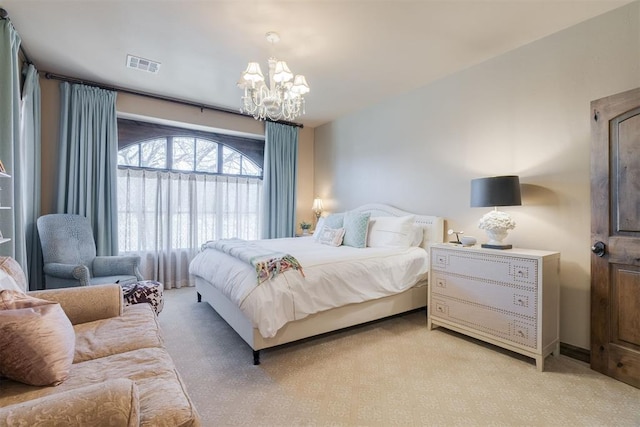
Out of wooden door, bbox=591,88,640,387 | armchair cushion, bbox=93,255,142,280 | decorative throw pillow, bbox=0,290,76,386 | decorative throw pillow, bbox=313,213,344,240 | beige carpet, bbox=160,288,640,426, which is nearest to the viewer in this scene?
decorative throw pillow, bbox=0,290,76,386

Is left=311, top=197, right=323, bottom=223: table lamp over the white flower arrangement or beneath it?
over

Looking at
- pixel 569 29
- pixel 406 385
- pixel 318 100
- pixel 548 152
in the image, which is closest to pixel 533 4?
Result: pixel 569 29

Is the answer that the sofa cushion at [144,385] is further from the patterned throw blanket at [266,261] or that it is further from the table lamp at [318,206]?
the table lamp at [318,206]

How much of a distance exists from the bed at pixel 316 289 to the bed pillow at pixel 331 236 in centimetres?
17

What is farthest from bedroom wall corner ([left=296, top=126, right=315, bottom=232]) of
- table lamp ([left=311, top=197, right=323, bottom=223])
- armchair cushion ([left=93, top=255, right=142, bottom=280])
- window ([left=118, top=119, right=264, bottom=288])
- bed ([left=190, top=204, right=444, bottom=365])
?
armchair cushion ([left=93, top=255, right=142, bottom=280])

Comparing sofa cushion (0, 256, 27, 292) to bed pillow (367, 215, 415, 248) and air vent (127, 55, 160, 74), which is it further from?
bed pillow (367, 215, 415, 248)

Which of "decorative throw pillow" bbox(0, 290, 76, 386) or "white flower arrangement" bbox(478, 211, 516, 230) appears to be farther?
"white flower arrangement" bbox(478, 211, 516, 230)

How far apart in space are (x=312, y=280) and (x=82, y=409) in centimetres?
176

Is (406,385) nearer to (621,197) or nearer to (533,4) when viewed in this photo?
(621,197)

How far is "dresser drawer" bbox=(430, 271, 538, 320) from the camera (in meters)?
2.29

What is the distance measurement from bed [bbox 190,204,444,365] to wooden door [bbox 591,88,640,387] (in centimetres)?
139

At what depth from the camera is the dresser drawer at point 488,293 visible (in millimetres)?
2290

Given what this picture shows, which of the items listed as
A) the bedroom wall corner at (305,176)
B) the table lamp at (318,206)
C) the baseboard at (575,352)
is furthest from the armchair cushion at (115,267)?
the baseboard at (575,352)

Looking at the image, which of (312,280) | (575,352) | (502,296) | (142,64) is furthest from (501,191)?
(142,64)
